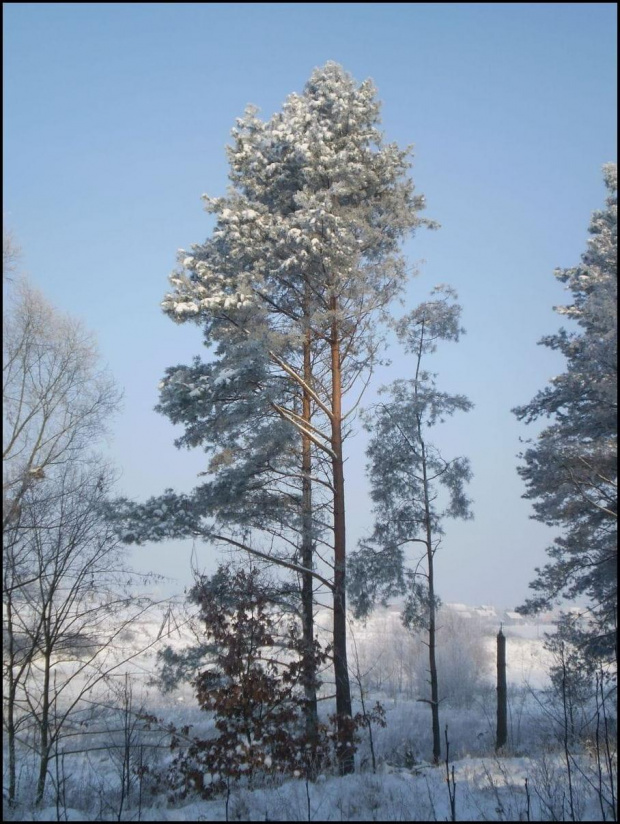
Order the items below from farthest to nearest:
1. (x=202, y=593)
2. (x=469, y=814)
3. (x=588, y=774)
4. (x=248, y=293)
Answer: (x=248, y=293) → (x=202, y=593) → (x=588, y=774) → (x=469, y=814)

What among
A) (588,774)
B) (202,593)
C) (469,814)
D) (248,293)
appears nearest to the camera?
(469,814)

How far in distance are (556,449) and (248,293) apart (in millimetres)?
7530

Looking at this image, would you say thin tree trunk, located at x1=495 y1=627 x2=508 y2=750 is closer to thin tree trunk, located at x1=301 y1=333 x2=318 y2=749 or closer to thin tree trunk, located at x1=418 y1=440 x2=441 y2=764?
thin tree trunk, located at x1=418 y1=440 x2=441 y2=764

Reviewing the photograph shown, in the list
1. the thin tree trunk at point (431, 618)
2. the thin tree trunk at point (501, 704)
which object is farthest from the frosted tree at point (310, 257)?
the thin tree trunk at point (501, 704)

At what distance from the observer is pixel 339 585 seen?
12.2m

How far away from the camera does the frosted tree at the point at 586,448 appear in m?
9.98

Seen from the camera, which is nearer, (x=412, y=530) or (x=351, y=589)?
(x=351, y=589)

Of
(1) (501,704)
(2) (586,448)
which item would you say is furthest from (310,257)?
(1) (501,704)

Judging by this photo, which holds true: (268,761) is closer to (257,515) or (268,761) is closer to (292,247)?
(257,515)

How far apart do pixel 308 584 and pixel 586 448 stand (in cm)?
625

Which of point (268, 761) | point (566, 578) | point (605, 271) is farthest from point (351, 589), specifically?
point (605, 271)

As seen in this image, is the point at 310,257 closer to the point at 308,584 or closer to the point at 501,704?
the point at 308,584

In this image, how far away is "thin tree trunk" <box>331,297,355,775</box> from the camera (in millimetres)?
10430

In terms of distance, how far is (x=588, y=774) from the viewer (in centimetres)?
908
